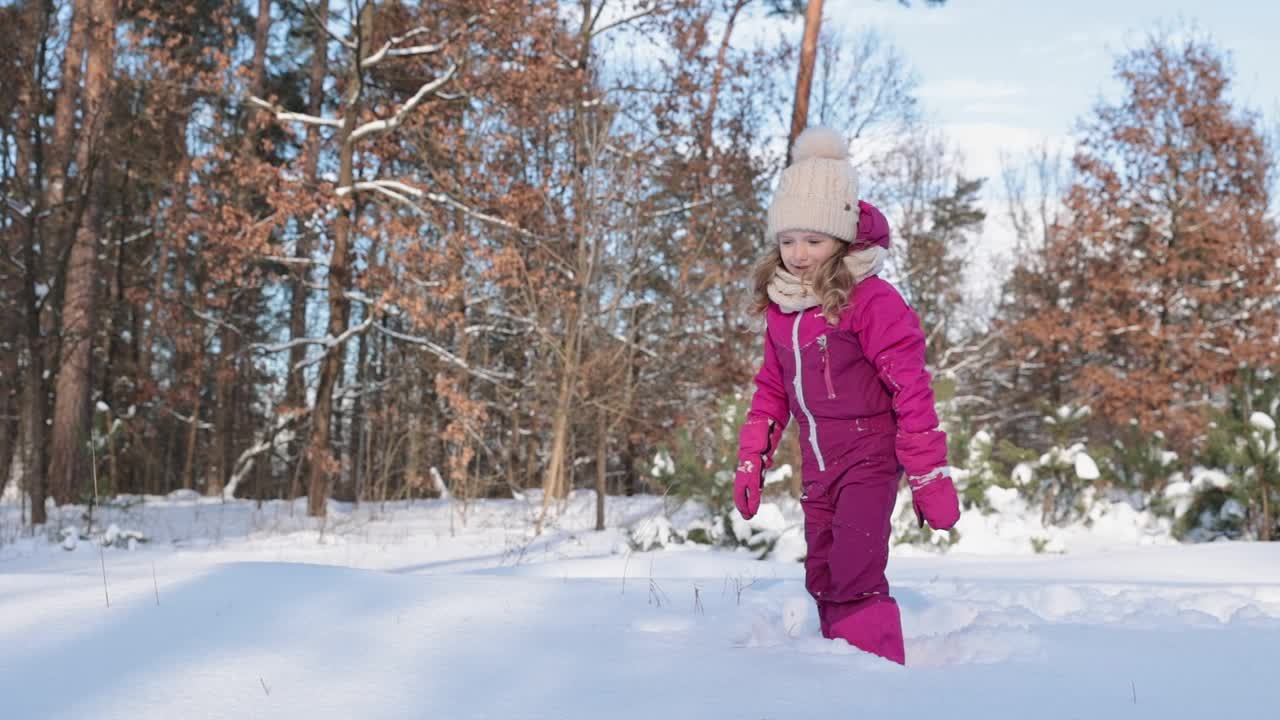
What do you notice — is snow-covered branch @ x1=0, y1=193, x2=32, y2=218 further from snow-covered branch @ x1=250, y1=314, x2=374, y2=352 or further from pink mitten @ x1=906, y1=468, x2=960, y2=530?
pink mitten @ x1=906, y1=468, x2=960, y2=530

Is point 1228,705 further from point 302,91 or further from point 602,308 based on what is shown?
point 302,91

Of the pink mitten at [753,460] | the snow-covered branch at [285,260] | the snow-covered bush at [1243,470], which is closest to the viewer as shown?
the pink mitten at [753,460]

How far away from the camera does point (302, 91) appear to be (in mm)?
19078

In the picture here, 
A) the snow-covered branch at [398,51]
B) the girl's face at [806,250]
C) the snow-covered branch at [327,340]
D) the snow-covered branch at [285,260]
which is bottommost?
the girl's face at [806,250]

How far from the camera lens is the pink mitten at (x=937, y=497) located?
2418 millimetres

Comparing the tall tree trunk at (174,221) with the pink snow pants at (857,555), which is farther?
the tall tree trunk at (174,221)

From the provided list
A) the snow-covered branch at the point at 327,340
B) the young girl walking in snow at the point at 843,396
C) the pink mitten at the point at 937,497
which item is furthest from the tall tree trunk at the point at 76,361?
the pink mitten at the point at 937,497

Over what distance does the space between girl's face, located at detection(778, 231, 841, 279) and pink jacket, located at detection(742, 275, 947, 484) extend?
5.6 inches

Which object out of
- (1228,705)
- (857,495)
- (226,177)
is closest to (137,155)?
(226,177)

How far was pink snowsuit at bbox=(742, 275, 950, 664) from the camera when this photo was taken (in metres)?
2.49

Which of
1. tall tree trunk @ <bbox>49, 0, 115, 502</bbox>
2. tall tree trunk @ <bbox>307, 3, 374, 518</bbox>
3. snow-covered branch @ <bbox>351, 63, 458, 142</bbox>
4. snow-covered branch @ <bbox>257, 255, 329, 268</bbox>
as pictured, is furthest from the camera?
tall tree trunk @ <bbox>49, 0, 115, 502</bbox>

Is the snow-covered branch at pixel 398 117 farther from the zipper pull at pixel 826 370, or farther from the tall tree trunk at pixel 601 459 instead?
the zipper pull at pixel 826 370

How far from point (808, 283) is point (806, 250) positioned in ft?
0.42

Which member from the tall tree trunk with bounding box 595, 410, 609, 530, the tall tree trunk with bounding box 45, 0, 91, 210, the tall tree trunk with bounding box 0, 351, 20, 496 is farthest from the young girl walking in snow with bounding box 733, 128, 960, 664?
the tall tree trunk with bounding box 0, 351, 20, 496
